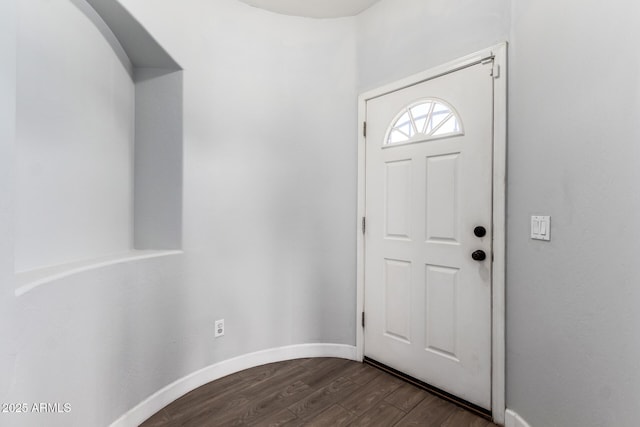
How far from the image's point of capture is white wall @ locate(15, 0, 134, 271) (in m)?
1.17

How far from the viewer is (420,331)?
6.33 feet

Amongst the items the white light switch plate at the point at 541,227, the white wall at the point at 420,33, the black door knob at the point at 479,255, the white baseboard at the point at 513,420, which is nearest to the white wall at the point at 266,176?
the white wall at the point at 420,33

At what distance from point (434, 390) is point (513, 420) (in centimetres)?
44

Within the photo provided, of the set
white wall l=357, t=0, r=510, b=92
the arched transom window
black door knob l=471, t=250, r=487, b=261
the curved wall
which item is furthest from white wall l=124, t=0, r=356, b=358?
black door knob l=471, t=250, r=487, b=261

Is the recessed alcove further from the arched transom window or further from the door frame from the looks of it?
the door frame

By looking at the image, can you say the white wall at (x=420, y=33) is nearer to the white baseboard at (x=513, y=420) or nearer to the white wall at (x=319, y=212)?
the white wall at (x=319, y=212)

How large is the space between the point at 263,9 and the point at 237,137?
984 mm

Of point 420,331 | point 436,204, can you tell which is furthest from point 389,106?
point 420,331

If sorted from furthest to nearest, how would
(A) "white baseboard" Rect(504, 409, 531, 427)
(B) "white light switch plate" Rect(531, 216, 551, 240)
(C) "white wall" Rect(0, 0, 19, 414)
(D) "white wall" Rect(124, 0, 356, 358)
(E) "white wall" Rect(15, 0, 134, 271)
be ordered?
1. (D) "white wall" Rect(124, 0, 356, 358)
2. (A) "white baseboard" Rect(504, 409, 531, 427)
3. (B) "white light switch plate" Rect(531, 216, 551, 240)
4. (E) "white wall" Rect(15, 0, 134, 271)
5. (C) "white wall" Rect(0, 0, 19, 414)

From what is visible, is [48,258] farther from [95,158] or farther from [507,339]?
[507,339]

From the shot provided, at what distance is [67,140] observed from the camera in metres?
1.35

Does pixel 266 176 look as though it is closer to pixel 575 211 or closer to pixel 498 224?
pixel 498 224

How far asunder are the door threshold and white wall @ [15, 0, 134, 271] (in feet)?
6.17

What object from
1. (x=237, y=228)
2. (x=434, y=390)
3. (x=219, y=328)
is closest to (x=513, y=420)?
(x=434, y=390)
